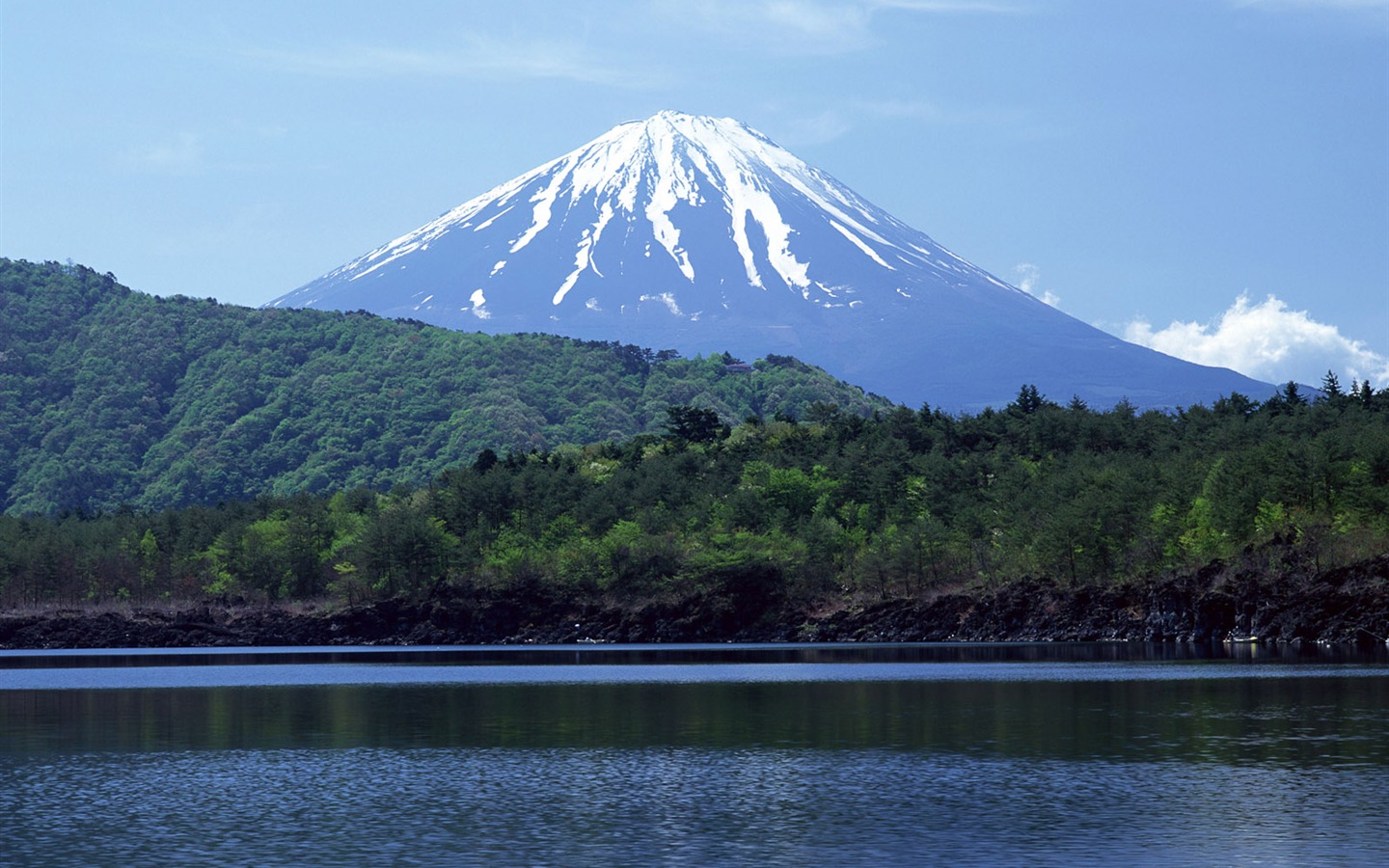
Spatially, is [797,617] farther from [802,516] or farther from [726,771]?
[726,771]

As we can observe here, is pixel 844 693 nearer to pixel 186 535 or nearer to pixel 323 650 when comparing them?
pixel 323 650

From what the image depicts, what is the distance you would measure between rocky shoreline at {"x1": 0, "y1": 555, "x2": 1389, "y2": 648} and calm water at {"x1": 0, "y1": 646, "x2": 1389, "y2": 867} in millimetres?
19439

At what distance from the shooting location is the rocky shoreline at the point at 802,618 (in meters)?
93.2

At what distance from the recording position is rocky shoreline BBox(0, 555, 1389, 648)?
9319 centimetres

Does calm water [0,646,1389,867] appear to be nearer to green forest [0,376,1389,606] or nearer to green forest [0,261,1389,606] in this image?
green forest [0,261,1389,606]

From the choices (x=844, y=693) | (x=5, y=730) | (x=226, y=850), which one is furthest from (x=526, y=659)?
A: (x=226, y=850)

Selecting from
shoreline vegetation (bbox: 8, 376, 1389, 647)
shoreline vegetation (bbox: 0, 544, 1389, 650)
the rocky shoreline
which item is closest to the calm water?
the rocky shoreline

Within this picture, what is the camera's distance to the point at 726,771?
39.3 meters

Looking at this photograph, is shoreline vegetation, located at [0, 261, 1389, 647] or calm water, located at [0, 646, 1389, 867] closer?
calm water, located at [0, 646, 1389, 867]

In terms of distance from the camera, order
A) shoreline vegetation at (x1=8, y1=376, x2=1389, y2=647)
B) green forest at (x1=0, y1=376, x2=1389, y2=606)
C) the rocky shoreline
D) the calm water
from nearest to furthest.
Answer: the calm water, the rocky shoreline, shoreline vegetation at (x1=8, y1=376, x2=1389, y2=647), green forest at (x1=0, y1=376, x2=1389, y2=606)

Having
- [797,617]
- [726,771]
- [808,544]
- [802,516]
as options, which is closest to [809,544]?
[808,544]

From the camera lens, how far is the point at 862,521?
138 meters

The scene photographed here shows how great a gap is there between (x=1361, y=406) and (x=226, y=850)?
12119cm

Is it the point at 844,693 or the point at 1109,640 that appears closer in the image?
the point at 844,693
